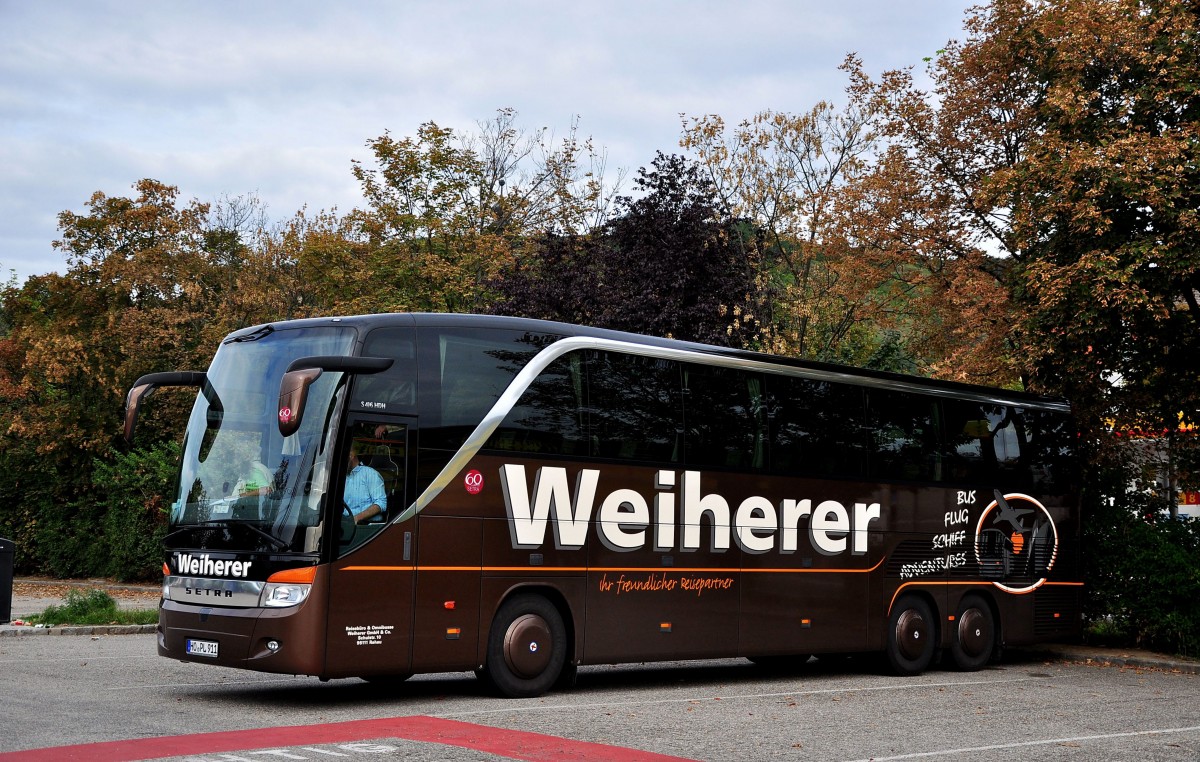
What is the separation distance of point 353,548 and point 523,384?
2492mm

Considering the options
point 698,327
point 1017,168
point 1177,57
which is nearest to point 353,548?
point 1017,168

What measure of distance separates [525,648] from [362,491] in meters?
2.49

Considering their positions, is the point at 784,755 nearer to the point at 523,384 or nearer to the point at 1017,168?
the point at 523,384

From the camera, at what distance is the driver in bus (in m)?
12.1

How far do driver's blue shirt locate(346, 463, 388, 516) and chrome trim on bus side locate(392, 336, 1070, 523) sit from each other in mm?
277

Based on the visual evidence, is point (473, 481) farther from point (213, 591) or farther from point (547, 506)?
point (213, 591)

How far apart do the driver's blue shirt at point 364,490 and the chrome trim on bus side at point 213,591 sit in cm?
109

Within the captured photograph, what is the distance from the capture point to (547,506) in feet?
44.4

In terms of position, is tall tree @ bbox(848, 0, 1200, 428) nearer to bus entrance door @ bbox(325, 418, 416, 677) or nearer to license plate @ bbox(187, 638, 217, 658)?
bus entrance door @ bbox(325, 418, 416, 677)

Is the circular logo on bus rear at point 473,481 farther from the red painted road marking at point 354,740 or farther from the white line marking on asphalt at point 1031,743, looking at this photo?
the white line marking on asphalt at point 1031,743

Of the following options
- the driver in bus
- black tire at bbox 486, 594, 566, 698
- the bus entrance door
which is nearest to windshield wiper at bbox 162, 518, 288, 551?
the bus entrance door

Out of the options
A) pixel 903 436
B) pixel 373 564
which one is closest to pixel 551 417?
pixel 373 564

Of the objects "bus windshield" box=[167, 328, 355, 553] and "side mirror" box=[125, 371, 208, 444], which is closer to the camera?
"bus windshield" box=[167, 328, 355, 553]

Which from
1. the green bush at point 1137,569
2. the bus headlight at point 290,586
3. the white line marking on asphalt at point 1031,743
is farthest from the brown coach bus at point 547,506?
the white line marking on asphalt at point 1031,743
